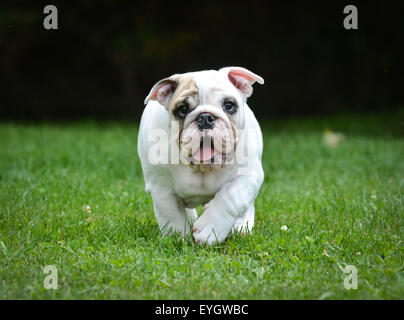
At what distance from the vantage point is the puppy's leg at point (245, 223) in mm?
3609

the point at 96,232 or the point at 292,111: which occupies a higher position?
the point at 292,111

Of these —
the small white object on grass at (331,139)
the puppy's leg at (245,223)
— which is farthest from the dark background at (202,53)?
the puppy's leg at (245,223)

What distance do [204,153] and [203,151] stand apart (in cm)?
1

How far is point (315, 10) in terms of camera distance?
39.4ft

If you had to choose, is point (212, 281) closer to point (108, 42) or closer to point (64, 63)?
point (108, 42)

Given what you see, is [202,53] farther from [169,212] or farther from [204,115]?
[204,115]

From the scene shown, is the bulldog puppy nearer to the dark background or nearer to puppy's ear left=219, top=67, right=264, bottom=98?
puppy's ear left=219, top=67, right=264, bottom=98

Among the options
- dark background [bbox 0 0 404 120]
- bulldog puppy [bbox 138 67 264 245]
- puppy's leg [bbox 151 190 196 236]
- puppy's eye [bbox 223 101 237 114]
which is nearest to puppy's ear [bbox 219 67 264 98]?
bulldog puppy [bbox 138 67 264 245]

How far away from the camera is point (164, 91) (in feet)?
11.1

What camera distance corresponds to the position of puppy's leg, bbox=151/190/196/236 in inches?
137

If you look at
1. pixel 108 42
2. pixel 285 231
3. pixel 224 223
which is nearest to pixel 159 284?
pixel 224 223

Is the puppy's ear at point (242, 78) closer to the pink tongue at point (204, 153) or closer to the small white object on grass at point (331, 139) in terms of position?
the pink tongue at point (204, 153)

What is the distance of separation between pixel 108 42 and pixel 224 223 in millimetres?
9629

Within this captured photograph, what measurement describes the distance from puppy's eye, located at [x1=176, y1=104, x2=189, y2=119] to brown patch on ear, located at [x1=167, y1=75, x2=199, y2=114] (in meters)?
0.03
